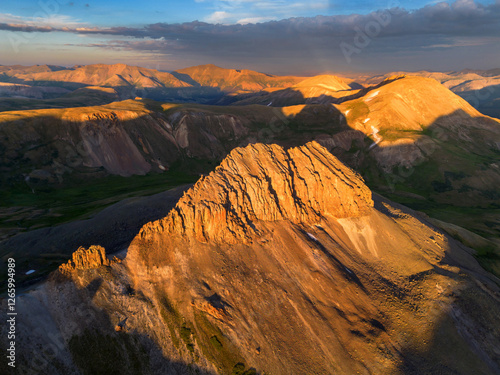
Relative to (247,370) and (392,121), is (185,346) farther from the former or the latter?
(392,121)

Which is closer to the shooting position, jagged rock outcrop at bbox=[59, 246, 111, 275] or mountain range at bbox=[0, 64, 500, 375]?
mountain range at bbox=[0, 64, 500, 375]

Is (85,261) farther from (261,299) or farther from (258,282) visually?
(261,299)

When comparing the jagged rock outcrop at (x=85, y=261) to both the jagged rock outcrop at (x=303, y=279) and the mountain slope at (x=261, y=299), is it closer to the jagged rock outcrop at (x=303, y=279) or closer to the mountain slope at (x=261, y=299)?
the mountain slope at (x=261, y=299)

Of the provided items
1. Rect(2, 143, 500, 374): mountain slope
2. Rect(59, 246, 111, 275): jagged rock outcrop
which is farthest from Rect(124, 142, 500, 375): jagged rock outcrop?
Rect(59, 246, 111, 275): jagged rock outcrop

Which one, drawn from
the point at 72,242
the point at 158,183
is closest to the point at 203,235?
the point at 72,242

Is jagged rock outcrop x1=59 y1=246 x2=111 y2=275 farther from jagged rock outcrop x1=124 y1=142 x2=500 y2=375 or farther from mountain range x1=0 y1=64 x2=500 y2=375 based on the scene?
jagged rock outcrop x1=124 y1=142 x2=500 y2=375

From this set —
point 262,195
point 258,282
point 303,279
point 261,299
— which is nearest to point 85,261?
point 258,282
